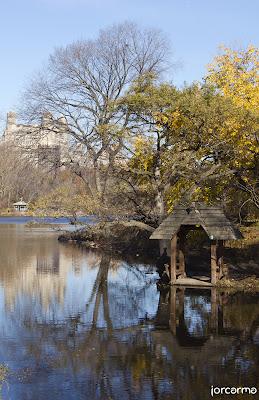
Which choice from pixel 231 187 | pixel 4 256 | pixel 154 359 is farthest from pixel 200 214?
pixel 4 256

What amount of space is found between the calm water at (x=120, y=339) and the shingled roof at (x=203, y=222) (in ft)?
6.27

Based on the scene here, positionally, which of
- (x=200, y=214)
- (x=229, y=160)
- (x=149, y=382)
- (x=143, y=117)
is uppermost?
(x=143, y=117)

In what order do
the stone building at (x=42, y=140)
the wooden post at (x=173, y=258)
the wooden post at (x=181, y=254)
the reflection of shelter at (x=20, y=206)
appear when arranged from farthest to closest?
the reflection of shelter at (x=20, y=206), the stone building at (x=42, y=140), the wooden post at (x=181, y=254), the wooden post at (x=173, y=258)

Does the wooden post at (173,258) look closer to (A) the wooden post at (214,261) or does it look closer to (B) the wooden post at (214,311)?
(A) the wooden post at (214,261)

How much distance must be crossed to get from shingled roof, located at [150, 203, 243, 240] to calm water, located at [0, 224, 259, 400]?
1.91 m

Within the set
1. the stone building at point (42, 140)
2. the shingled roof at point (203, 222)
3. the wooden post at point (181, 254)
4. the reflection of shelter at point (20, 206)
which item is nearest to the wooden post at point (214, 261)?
the shingled roof at point (203, 222)

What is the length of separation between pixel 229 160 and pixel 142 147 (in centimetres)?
356

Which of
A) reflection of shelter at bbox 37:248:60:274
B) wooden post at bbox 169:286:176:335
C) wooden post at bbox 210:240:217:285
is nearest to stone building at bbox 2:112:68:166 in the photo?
reflection of shelter at bbox 37:248:60:274

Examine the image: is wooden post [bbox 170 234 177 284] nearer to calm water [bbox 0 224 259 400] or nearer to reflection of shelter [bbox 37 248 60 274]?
calm water [bbox 0 224 259 400]

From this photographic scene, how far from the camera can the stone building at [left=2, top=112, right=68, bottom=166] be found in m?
37.8

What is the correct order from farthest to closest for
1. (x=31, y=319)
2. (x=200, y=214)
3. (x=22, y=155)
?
1. (x=22, y=155)
2. (x=200, y=214)
3. (x=31, y=319)

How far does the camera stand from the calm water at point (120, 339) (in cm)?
998

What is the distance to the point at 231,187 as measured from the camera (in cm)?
2323

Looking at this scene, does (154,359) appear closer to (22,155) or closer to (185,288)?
(185,288)
